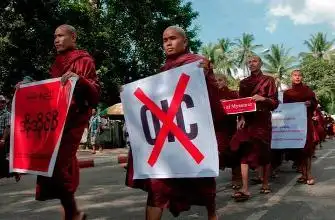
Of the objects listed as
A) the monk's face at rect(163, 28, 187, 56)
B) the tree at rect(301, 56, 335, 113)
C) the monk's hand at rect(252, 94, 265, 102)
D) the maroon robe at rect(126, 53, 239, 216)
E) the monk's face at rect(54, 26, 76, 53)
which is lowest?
the maroon robe at rect(126, 53, 239, 216)

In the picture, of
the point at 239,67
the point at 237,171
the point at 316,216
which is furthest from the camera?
the point at 239,67

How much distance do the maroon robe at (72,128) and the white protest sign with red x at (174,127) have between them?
0.40 meters

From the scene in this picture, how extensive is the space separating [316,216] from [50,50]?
16.1 m

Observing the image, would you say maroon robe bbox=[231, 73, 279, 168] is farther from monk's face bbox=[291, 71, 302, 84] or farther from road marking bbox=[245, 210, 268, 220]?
monk's face bbox=[291, 71, 302, 84]

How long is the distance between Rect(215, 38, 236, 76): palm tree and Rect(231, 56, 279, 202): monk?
5512cm

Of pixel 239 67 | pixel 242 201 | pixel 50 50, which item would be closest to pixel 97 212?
pixel 242 201

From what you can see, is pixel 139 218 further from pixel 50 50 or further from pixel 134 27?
pixel 134 27

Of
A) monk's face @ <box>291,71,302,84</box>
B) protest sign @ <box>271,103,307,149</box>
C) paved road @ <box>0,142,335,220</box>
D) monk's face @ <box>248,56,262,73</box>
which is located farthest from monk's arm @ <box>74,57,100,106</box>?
protest sign @ <box>271,103,307,149</box>

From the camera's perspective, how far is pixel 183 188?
396 cm

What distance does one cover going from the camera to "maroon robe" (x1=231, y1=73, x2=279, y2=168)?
675cm

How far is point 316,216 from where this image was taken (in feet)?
17.6

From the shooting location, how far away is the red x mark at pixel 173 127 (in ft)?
12.4

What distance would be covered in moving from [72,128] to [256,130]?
10.2 ft

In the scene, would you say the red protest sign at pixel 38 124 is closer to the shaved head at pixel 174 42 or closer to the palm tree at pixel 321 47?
the shaved head at pixel 174 42
